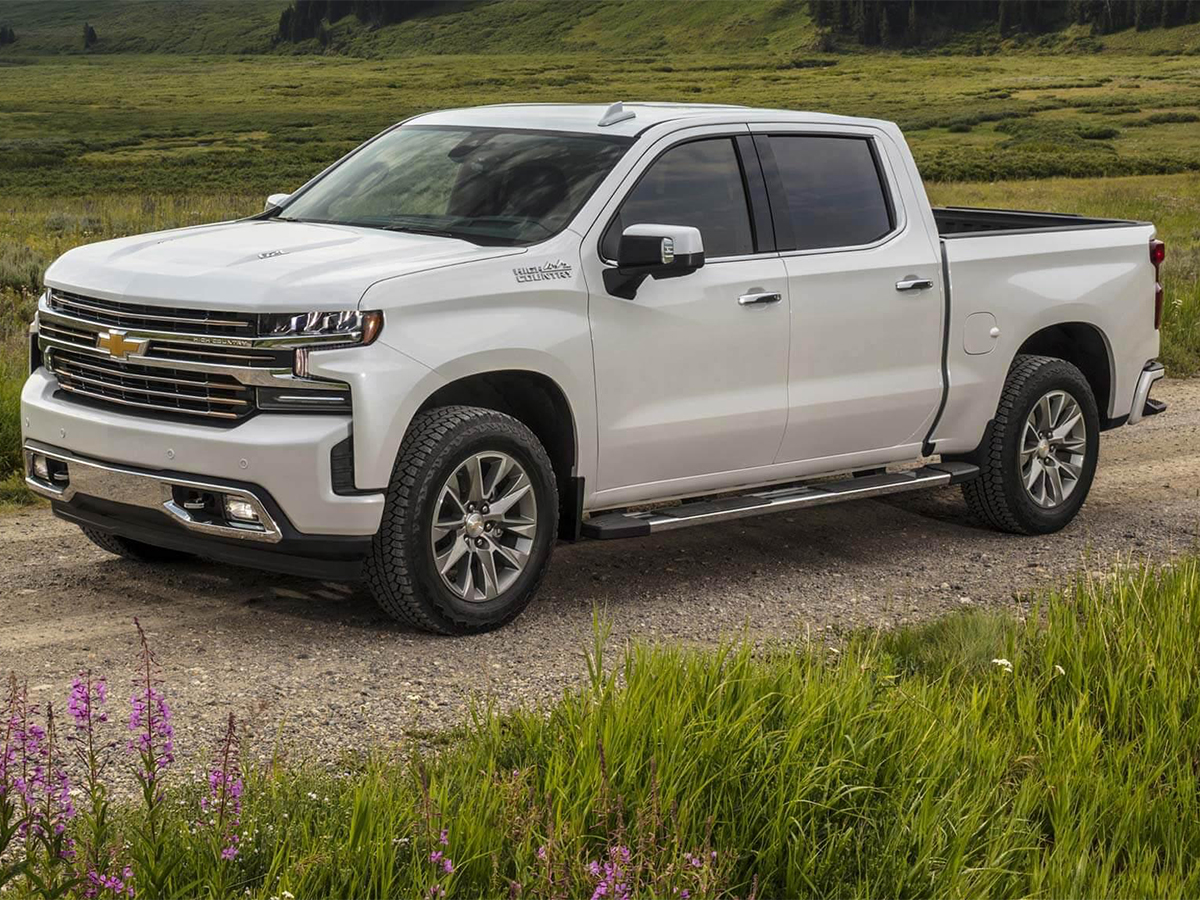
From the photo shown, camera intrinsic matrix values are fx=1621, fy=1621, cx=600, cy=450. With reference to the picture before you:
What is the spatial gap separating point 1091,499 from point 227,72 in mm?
158337

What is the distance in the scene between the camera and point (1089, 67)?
133 meters

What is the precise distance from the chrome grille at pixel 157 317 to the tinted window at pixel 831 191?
2.59 metres

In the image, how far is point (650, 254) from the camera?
6.18 meters

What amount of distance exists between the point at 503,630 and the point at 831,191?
2.58 meters

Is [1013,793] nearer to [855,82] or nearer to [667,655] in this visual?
[667,655]

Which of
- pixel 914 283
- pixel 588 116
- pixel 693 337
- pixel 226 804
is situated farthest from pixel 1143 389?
pixel 226 804

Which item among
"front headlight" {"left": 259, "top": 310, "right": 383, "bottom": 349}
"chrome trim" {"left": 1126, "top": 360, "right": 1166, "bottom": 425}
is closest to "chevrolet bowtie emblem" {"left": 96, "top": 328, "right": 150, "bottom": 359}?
"front headlight" {"left": 259, "top": 310, "right": 383, "bottom": 349}

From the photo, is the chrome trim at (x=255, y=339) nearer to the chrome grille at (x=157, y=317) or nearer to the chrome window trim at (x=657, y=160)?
the chrome grille at (x=157, y=317)

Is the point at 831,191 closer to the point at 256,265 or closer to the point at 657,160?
the point at 657,160

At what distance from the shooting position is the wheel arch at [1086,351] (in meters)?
8.46

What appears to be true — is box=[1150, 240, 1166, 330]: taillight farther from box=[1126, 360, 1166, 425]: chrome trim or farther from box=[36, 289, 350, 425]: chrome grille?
box=[36, 289, 350, 425]: chrome grille

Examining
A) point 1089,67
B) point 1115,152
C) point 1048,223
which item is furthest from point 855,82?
point 1048,223

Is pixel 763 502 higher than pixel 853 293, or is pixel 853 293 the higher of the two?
pixel 853 293

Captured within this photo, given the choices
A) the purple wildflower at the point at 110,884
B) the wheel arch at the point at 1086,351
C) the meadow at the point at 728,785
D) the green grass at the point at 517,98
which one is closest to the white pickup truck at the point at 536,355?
the wheel arch at the point at 1086,351
